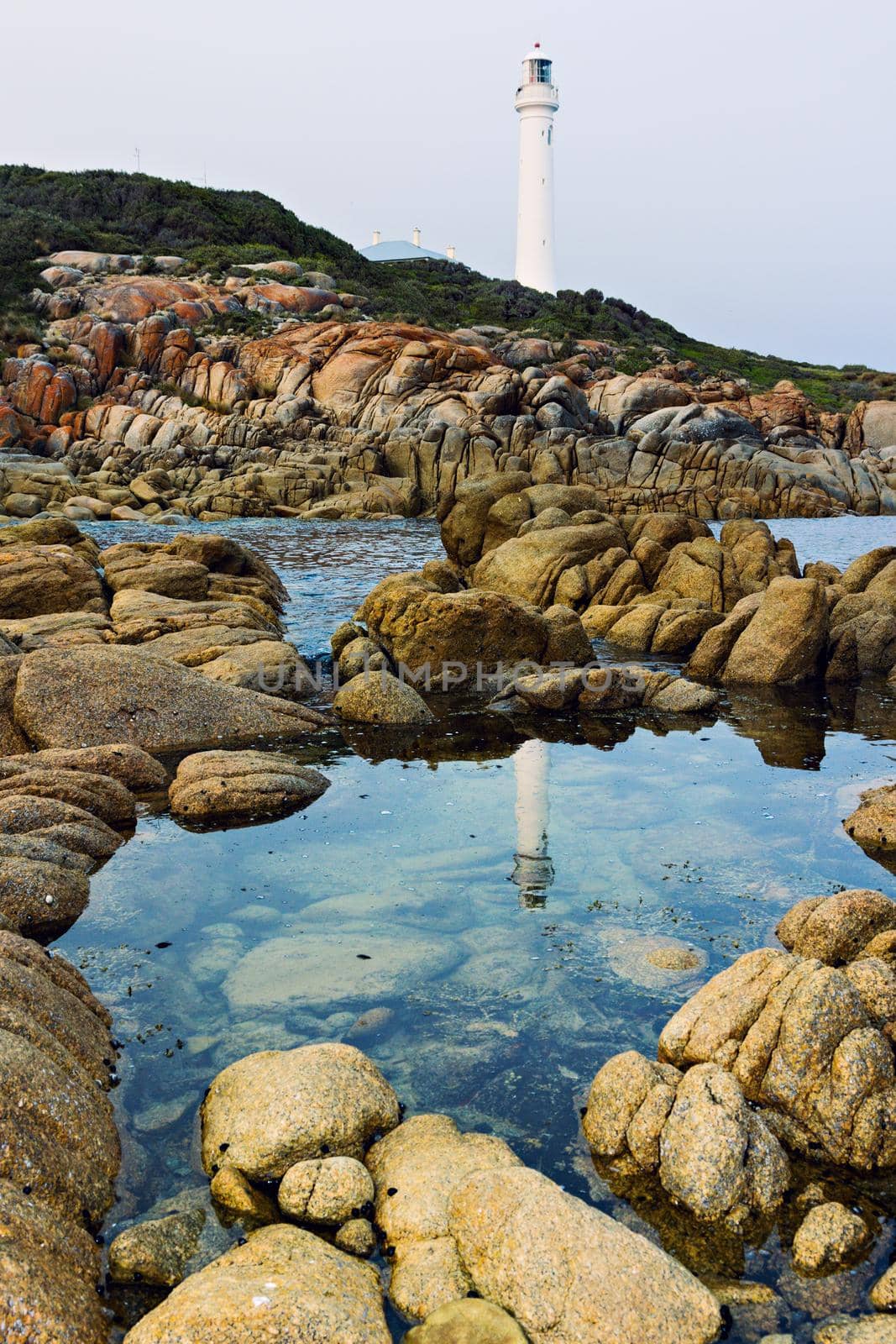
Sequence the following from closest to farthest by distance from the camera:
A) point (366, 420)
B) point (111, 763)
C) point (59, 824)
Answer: point (59, 824), point (111, 763), point (366, 420)

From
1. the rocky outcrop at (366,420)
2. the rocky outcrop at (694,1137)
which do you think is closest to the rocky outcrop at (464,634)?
the rocky outcrop at (694,1137)

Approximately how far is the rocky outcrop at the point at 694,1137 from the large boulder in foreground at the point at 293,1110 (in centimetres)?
146

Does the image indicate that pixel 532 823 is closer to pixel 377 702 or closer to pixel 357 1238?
pixel 377 702

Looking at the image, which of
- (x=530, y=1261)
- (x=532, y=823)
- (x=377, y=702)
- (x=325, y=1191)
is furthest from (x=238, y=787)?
(x=530, y=1261)

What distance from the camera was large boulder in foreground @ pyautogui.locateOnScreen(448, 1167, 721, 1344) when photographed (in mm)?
5270

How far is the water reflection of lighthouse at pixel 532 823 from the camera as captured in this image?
36.7ft

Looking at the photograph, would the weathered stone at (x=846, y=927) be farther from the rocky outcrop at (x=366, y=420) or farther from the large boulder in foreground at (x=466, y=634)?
the rocky outcrop at (x=366, y=420)

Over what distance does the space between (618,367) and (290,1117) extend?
8237cm

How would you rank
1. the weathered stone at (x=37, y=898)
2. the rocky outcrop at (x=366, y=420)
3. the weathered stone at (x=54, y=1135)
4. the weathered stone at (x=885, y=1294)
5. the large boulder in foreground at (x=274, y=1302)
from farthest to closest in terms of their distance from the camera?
the rocky outcrop at (x=366, y=420), the weathered stone at (x=37, y=898), the weathered stone at (x=54, y=1135), the weathered stone at (x=885, y=1294), the large boulder in foreground at (x=274, y=1302)

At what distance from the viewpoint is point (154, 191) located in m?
107

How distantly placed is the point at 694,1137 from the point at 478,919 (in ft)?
13.3

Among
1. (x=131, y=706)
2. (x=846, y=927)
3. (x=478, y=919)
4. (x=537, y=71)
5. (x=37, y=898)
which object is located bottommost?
(x=478, y=919)

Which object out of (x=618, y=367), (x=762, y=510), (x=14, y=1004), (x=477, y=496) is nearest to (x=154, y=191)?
(x=618, y=367)

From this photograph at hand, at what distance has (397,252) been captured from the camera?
5059 inches
